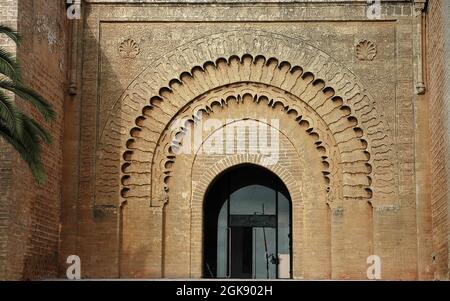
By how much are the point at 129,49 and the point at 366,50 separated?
3.96m

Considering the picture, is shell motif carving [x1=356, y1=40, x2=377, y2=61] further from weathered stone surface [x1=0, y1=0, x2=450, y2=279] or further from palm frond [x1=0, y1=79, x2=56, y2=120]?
palm frond [x1=0, y1=79, x2=56, y2=120]

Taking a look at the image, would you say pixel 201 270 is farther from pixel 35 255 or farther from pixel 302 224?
pixel 35 255

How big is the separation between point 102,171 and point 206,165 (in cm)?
173

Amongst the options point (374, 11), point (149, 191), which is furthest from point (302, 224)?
point (374, 11)

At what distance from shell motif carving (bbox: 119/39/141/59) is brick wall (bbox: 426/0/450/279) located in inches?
190

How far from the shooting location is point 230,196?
1555 cm

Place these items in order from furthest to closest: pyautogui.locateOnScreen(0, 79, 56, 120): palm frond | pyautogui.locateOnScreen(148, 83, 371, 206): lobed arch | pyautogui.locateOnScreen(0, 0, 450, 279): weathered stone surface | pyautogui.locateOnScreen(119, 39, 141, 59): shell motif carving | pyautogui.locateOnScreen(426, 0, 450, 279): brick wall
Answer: pyautogui.locateOnScreen(119, 39, 141, 59): shell motif carving → pyautogui.locateOnScreen(148, 83, 371, 206): lobed arch → pyautogui.locateOnScreen(0, 0, 450, 279): weathered stone surface → pyautogui.locateOnScreen(426, 0, 450, 279): brick wall → pyautogui.locateOnScreen(0, 79, 56, 120): palm frond

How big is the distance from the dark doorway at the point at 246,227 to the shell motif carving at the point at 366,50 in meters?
2.62

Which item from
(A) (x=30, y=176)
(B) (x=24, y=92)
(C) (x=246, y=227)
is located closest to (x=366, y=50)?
(C) (x=246, y=227)

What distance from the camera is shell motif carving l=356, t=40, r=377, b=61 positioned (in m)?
14.5

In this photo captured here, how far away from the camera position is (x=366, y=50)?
14.5 metres

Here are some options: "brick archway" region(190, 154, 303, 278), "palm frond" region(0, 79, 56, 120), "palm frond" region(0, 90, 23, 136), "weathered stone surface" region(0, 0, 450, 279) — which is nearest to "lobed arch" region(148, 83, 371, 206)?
"weathered stone surface" region(0, 0, 450, 279)

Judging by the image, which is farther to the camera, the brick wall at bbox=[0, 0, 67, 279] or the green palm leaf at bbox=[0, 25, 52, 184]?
the brick wall at bbox=[0, 0, 67, 279]
